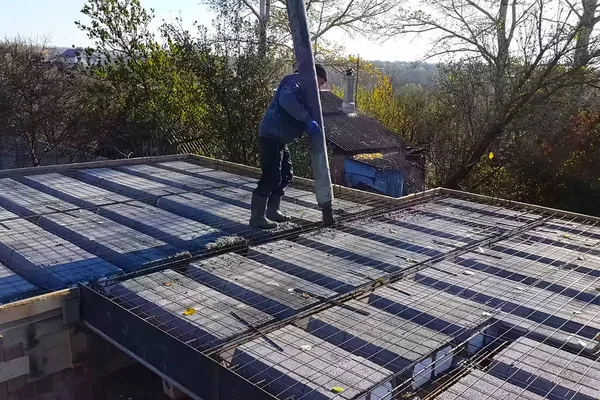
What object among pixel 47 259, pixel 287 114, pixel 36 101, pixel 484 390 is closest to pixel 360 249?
pixel 287 114

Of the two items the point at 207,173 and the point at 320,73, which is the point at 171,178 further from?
the point at 320,73

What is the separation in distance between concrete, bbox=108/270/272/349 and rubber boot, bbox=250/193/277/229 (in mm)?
1404

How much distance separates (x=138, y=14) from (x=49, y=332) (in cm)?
1273

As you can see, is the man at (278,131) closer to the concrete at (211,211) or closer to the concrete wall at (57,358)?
the concrete at (211,211)

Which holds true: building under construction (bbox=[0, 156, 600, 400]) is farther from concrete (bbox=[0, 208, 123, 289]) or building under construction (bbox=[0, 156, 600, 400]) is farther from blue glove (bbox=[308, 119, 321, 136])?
blue glove (bbox=[308, 119, 321, 136])

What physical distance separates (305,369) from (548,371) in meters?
1.37

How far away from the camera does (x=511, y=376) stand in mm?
2961

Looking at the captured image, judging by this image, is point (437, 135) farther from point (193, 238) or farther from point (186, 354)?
point (186, 354)

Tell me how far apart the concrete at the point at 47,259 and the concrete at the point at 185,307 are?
1.28 ft

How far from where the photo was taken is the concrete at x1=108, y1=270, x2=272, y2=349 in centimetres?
343

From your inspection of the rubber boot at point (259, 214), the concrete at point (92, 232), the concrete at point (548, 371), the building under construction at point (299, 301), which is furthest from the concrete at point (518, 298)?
the concrete at point (92, 232)

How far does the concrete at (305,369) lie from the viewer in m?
2.79

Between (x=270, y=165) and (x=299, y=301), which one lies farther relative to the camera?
(x=270, y=165)

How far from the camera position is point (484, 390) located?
2816 millimetres
